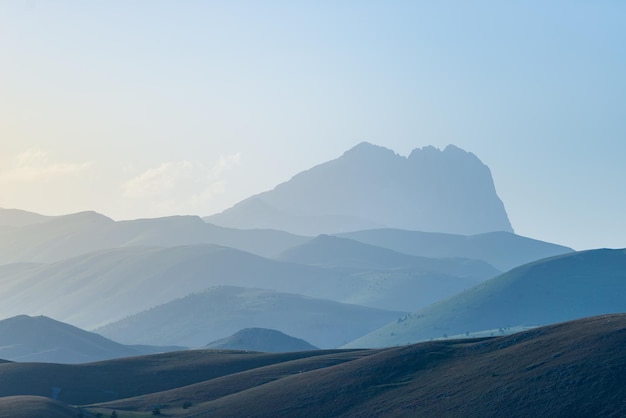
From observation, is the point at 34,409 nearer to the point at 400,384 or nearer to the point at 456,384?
the point at 400,384

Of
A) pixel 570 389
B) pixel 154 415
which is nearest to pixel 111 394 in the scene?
pixel 154 415

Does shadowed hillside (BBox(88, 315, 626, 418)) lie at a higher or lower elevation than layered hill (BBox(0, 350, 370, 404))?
lower

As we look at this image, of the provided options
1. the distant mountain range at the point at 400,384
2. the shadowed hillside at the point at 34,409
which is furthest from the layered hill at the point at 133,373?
the shadowed hillside at the point at 34,409

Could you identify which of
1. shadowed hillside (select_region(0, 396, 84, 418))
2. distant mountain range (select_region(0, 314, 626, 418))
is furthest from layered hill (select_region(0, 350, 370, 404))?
shadowed hillside (select_region(0, 396, 84, 418))

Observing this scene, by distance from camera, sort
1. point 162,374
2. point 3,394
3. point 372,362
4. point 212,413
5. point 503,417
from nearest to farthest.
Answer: point 503,417, point 212,413, point 372,362, point 3,394, point 162,374

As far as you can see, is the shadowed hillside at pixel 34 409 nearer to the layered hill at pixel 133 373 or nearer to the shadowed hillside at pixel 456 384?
the shadowed hillside at pixel 456 384

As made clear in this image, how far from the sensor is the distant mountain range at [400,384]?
267 ft

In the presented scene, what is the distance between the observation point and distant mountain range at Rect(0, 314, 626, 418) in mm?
81250

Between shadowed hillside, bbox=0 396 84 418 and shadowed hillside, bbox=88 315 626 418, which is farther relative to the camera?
shadowed hillside, bbox=0 396 84 418

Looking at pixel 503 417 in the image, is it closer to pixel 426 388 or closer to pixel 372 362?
pixel 426 388

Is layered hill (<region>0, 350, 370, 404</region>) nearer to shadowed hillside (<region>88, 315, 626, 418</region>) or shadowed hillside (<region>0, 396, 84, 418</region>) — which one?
shadowed hillside (<region>88, 315, 626, 418</region>)

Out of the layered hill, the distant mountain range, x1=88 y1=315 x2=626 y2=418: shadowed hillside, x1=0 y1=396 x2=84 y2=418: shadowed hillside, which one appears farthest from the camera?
the layered hill

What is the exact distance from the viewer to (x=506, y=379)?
86250mm

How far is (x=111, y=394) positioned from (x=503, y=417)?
1894 inches
